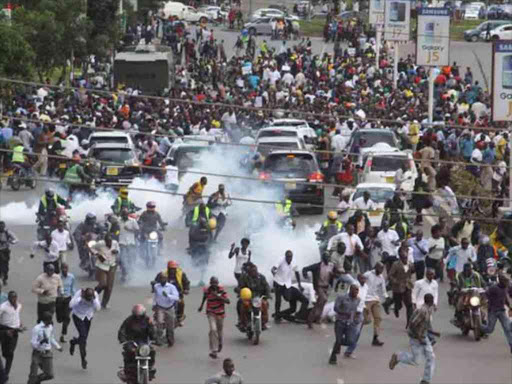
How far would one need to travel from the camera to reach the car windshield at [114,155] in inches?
1532

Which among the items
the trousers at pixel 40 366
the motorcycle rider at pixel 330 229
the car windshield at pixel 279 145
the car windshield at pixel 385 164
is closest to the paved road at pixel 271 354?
the trousers at pixel 40 366

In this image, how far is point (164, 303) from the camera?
25.3 meters

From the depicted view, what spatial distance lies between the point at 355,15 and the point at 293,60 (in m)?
20.7

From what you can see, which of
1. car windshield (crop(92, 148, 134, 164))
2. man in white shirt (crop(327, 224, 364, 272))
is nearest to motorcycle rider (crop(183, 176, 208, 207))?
car windshield (crop(92, 148, 134, 164))

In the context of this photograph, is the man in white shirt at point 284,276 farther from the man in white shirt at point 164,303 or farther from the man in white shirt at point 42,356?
the man in white shirt at point 42,356

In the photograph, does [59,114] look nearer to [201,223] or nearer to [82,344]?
[201,223]

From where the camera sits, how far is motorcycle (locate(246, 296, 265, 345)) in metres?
25.7

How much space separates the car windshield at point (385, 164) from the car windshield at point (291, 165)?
185 cm

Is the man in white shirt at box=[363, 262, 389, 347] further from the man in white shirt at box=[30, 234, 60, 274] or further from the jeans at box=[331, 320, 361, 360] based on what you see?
the man in white shirt at box=[30, 234, 60, 274]

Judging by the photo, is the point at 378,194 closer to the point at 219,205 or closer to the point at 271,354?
the point at 219,205

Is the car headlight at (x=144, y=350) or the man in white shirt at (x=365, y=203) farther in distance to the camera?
the man in white shirt at (x=365, y=203)

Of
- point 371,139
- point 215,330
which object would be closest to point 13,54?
point 371,139

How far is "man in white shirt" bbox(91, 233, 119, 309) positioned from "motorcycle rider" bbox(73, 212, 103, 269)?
1.52 meters

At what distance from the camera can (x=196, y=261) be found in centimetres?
3086
